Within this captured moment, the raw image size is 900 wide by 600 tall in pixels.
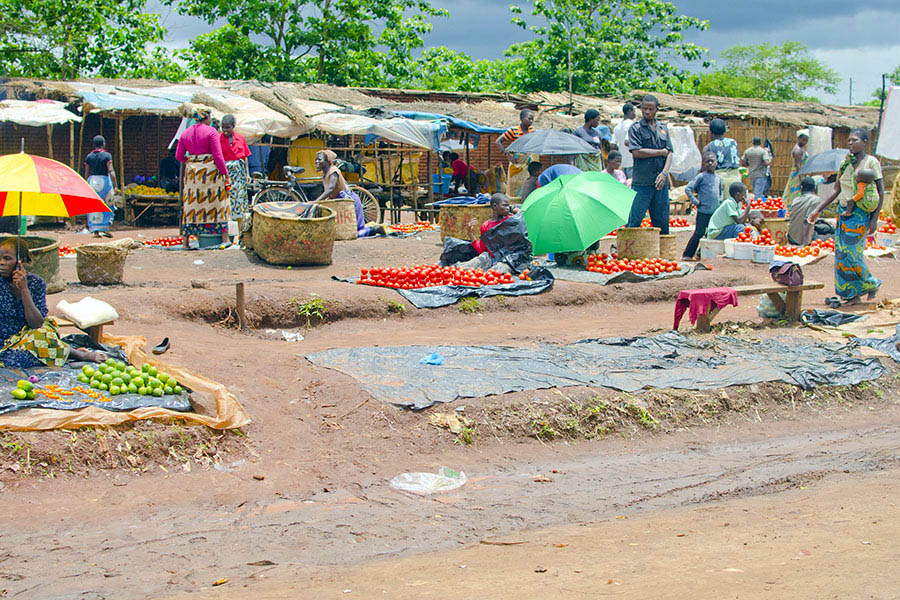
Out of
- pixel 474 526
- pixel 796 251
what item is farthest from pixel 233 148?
pixel 474 526

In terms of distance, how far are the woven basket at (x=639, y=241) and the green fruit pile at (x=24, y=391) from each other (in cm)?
793

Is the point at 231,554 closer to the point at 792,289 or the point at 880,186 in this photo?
the point at 792,289

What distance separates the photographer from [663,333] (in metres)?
8.59

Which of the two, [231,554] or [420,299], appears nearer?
[231,554]

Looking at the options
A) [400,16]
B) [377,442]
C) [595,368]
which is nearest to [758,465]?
[595,368]

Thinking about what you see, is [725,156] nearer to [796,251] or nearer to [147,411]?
→ [796,251]

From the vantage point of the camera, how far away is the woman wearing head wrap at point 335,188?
1370cm

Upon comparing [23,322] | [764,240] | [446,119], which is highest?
[446,119]

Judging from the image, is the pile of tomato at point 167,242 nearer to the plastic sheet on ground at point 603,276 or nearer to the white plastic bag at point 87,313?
the plastic sheet on ground at point 603,276

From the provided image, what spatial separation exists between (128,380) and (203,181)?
6.88 m

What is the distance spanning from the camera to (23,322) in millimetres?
6016

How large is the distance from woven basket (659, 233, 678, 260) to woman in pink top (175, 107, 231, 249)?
19.4 feet

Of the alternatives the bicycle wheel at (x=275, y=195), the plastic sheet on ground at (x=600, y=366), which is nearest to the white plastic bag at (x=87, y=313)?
the plastic sheet on ground at (x=600, y=366)

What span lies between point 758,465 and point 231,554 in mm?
3461
